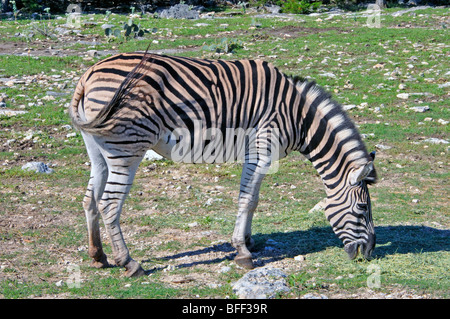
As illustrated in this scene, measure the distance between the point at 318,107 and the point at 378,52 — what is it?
12.1m

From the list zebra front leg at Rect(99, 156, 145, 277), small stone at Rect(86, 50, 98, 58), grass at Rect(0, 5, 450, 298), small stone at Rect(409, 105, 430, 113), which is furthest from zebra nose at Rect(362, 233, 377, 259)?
small stone at Rect(86, 50, 98, 58)

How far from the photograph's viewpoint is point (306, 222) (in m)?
7.82

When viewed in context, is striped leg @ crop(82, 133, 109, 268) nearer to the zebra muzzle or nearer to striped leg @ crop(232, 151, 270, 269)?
striped leg @ crop(232, 151, 270, 269)

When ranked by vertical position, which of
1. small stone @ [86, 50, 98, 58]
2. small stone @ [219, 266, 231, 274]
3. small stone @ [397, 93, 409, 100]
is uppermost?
small stone @ [86, 50, 98, 58]

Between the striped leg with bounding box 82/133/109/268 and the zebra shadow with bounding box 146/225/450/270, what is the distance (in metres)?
0.88

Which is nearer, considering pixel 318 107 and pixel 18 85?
pixel 318 107

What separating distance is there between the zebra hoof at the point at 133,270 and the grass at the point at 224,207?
0.34 ft

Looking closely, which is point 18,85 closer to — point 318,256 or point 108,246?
point 108,246

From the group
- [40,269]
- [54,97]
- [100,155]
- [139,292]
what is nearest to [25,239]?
[40,269]


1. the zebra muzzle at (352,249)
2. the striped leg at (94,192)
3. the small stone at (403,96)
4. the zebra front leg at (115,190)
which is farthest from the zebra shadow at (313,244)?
the small stone at (403,96)

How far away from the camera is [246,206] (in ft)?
21.7

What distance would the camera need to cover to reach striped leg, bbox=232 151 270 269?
646 cm

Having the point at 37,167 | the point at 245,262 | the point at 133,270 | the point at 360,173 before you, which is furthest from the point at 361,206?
the point at 37,167

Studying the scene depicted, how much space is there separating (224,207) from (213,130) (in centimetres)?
237
